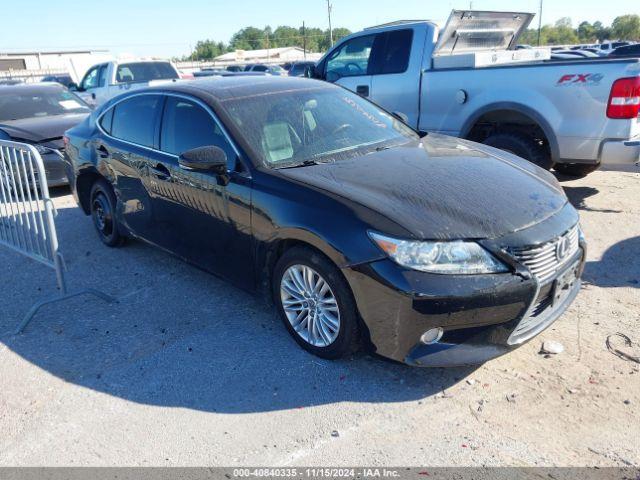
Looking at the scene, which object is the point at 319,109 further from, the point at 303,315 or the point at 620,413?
the point at 620,413

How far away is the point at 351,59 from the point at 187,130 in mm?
4429

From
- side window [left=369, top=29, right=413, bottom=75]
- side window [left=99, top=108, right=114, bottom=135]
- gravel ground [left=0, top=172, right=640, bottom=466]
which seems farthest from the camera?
side window [left=369, top=29, right=413, bottom=75]

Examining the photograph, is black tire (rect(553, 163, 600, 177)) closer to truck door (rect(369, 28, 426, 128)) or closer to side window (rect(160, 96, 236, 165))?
truck door (rect(369, 28, 426, 128))

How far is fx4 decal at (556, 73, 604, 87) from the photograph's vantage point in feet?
18.4

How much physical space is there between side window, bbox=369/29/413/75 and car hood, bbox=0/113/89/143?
4816 millimetres

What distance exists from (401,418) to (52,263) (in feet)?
10.4

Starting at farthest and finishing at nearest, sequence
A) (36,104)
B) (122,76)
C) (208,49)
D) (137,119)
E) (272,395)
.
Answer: (208,49), (122,76), (36,104), (137,119), (272,395)

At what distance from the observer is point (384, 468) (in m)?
2.71

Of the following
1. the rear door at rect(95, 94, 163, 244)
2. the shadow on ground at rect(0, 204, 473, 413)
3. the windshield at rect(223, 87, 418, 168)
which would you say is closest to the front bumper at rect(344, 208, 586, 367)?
the shadow on ground at rect(0, 204, 473, 413)

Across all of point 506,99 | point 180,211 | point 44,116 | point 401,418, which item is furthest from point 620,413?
point 44,116

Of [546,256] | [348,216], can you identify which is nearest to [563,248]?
[546,256]

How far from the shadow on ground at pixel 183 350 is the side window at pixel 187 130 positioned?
121 centimetres

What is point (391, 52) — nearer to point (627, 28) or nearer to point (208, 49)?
point (627, 28)

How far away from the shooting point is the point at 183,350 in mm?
3842
